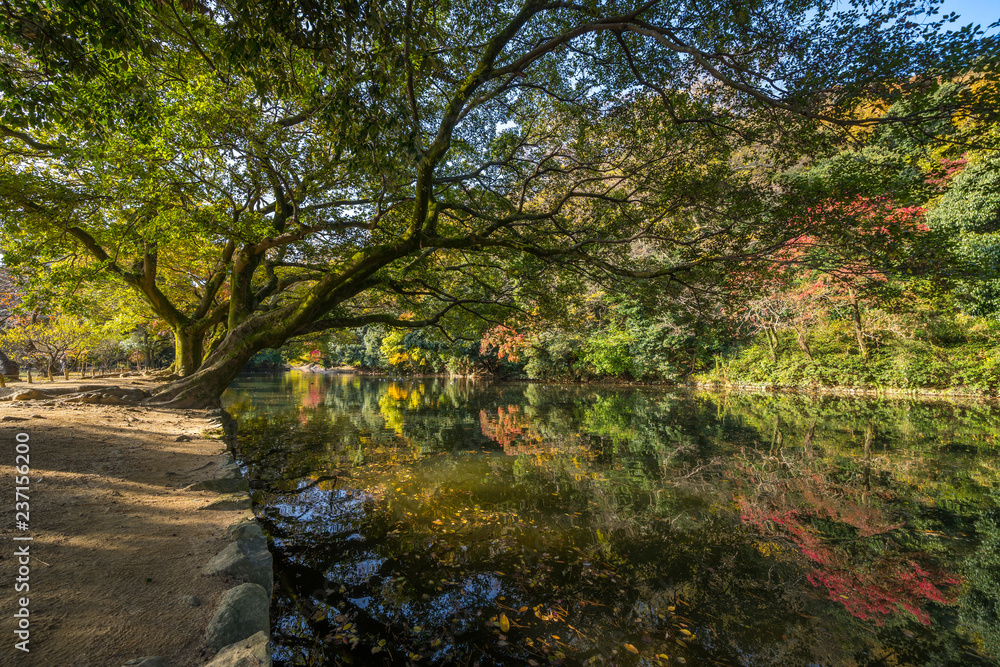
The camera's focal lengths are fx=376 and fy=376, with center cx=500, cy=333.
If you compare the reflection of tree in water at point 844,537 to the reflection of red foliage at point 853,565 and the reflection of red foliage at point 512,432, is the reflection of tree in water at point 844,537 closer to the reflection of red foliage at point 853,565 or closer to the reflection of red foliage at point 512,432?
the reflection of red foliage at point 853,565

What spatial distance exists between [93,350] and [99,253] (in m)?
19.3

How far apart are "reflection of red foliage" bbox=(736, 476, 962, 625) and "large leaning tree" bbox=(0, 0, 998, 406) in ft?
11.6

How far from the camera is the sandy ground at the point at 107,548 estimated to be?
170 centimetres

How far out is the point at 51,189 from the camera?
6691 millimetres

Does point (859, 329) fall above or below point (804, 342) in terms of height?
above

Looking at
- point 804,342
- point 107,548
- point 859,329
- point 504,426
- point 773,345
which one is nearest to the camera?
point 107,548

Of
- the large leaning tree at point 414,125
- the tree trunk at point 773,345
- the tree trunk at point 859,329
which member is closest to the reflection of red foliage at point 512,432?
the large leaning tree at point 414,125

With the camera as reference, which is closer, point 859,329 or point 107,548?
point 107,548

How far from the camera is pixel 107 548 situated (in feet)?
8.07

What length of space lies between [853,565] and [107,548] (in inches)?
249

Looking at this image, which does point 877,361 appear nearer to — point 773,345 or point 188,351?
point 773,345

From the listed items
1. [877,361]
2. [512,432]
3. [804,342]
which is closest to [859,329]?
[877,361]

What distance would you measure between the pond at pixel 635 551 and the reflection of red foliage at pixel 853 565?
21 mm

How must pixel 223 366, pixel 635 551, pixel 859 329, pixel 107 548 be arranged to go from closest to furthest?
pixel 107 548 → pixel 635 551 → pixel 223 366 → pixel 859 329
